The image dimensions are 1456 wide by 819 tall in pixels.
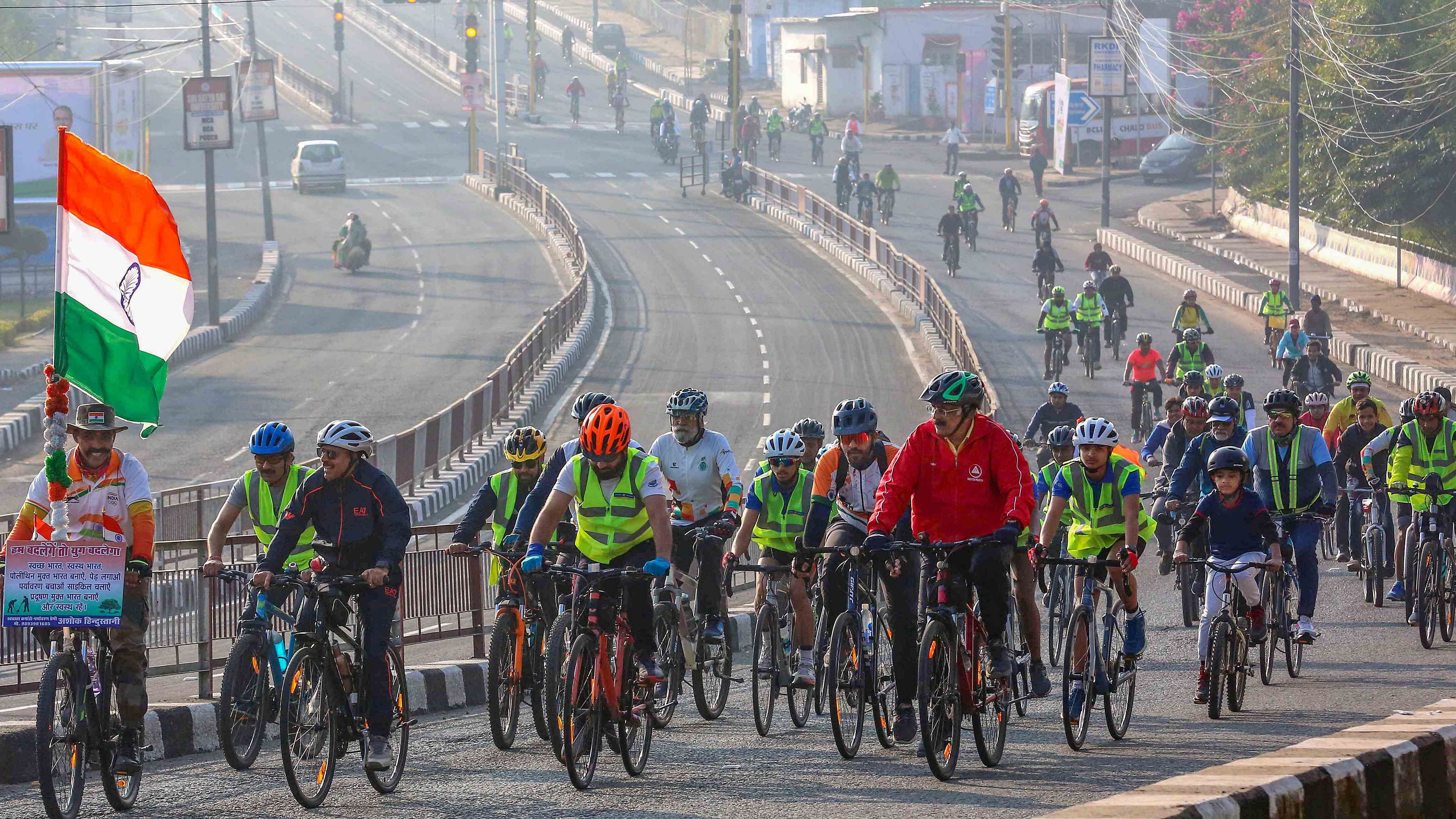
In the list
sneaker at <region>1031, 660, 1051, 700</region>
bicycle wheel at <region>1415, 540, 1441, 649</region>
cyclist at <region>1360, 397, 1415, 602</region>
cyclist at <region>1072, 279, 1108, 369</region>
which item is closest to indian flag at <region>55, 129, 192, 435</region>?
sneaker at <region>1031, 660, 1051, 700</region>

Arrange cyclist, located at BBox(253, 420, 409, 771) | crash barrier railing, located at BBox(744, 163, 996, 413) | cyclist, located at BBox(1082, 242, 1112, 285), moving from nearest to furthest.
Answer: cyclist, located at BBox(253, 420, 409, 771) < crash barrier railing, located at BBox(744, 163, 996, 413) < cyclist, located at BBox(1082, 242, 1112, 285)

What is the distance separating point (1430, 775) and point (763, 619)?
3794 millimetres

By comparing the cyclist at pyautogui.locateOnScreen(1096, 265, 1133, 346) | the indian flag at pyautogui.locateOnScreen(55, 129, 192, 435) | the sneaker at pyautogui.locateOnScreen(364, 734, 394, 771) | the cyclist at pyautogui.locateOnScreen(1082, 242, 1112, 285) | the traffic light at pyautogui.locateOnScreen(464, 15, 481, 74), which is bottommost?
the sneaker at pyautogui.locateOnScreen(364, 734, 394, 771)

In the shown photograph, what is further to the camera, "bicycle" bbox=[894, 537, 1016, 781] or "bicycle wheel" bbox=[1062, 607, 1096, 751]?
"bicycle wheel" bbox=[1062, 607, 1096, 751]

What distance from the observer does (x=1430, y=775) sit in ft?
25.9

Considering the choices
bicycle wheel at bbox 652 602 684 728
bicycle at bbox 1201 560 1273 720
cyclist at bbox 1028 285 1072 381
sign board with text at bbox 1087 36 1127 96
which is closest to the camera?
bicycle wheel at bbox 652 602 684 728

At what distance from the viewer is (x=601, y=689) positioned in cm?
866

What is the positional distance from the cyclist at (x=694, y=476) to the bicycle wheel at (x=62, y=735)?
12.4ft

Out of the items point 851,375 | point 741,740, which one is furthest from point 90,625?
point 851,375

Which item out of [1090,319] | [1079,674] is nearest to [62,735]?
[1079,674]

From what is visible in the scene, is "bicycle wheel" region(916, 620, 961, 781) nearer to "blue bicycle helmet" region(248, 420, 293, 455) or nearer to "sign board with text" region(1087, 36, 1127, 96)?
"blue bicycle helmet" region(248, 420, 293, 455)

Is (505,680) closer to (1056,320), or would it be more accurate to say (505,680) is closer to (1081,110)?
(1056,320)

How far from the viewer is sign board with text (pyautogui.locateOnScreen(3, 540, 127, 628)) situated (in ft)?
27.5

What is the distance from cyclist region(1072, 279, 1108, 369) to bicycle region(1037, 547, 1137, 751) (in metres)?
21.6
